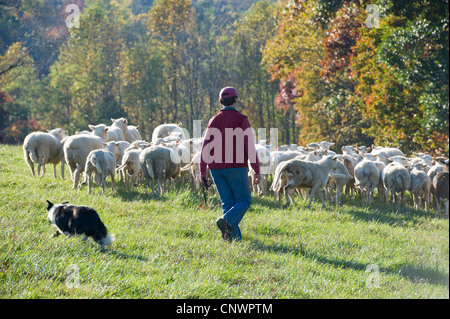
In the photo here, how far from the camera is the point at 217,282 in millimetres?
5141

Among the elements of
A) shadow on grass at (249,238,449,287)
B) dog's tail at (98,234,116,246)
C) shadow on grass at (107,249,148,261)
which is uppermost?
dog's tail at (98,234,116,246)

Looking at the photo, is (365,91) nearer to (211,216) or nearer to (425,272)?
(211,216)

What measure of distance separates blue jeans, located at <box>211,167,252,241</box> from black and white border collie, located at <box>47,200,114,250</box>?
1.62 m

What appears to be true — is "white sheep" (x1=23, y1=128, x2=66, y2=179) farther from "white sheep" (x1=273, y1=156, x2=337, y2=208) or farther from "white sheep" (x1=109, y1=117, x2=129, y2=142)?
"white sheep" (x1=273, y1=156, x2=337, y2=208)

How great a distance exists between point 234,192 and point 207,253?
0.99 m

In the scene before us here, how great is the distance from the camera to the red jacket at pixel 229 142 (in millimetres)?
6848

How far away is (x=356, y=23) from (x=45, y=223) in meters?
17.7

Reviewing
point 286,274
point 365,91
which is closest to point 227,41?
point 365,91

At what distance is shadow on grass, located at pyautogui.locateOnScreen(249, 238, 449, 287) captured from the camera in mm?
6246

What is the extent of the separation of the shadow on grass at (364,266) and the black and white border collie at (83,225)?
202cm

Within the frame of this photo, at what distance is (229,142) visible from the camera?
691cm

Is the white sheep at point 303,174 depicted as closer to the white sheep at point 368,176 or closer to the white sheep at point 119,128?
the white sheep at point 368,176

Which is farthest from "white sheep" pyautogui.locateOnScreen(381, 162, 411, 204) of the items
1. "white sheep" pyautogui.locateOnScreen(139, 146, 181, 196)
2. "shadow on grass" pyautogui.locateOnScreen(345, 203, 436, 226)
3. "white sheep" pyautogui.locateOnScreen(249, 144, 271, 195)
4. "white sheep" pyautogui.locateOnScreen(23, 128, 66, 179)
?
"white sheep" pyautogui.locateOnScreen(23, 128, 66, 179)

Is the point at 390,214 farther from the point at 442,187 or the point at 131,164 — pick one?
the point at 131,164
